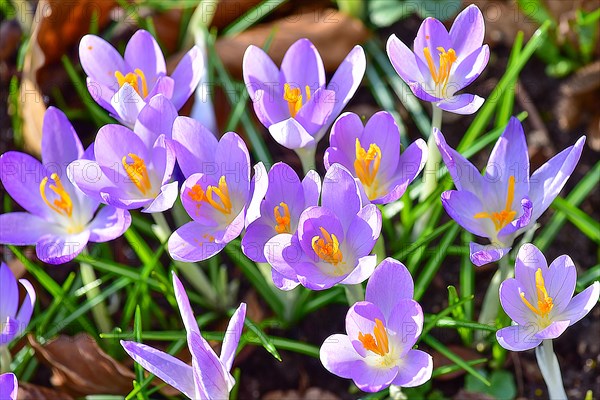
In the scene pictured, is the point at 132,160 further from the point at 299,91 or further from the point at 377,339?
the point at 377,339

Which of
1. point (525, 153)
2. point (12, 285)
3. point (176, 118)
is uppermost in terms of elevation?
point (176, 118)

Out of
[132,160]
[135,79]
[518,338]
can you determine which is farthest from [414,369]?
[135,79]

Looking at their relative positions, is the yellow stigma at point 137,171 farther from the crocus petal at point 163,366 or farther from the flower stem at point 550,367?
the flower stem at point 550,367

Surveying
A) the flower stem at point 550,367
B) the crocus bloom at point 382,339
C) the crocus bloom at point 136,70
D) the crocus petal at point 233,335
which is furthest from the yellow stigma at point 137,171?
the flower stem at point 550,367

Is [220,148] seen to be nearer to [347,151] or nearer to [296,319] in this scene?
[347,151]

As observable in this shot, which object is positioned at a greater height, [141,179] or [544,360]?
[141,179]

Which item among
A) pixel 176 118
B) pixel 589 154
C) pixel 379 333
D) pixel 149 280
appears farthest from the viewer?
pixel 589 154

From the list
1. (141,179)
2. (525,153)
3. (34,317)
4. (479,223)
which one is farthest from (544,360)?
(34,317)
